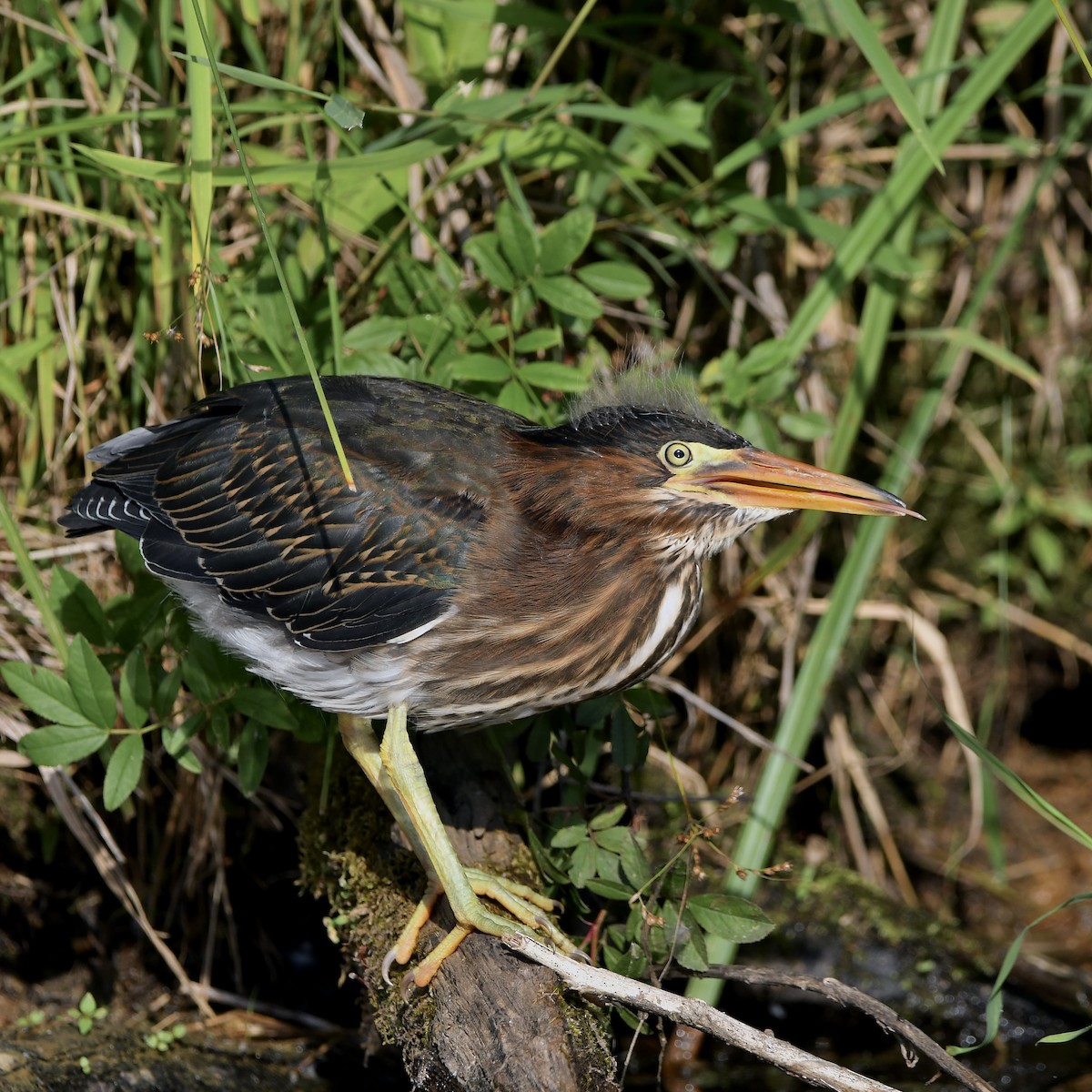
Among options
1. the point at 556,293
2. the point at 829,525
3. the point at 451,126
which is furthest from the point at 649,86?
the point at 829,525

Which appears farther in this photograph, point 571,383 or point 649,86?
point 649,86

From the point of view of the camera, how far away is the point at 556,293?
339cm

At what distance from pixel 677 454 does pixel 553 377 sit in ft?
2.14

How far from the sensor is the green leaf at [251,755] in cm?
308

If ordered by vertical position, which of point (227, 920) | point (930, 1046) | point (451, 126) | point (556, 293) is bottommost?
point (227, 920)

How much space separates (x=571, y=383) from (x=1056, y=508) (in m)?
2.46

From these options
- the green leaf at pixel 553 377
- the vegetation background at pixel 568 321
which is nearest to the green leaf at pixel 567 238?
the vegetation background at pixel 568 321

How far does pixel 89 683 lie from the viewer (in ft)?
9.75

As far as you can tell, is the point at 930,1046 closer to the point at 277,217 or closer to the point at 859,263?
the point at 859,263

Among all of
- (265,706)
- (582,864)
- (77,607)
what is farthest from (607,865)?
(77,607)

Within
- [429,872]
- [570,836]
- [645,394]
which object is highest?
[645,394]

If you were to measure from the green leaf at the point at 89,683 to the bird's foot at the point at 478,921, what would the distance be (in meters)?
0.83

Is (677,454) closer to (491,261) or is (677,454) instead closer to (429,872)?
(491,261)

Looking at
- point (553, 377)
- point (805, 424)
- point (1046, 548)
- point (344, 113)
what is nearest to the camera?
point (344, 113)
